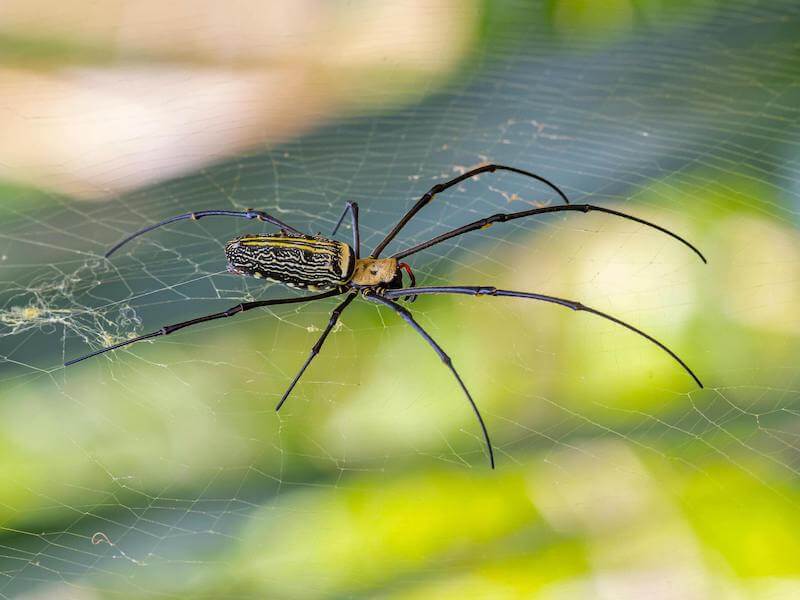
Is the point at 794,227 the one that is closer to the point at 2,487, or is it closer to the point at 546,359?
the point at 546,359

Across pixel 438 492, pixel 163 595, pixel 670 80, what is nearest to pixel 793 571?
pixel 438 492

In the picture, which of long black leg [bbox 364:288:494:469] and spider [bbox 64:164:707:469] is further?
spider [bbox 64:164:707:469]

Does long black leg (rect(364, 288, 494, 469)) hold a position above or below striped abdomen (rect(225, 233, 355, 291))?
below

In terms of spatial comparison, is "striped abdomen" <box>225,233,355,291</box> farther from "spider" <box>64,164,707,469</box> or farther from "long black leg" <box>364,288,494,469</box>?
"long black leg" <box>364,288,494,469</box>

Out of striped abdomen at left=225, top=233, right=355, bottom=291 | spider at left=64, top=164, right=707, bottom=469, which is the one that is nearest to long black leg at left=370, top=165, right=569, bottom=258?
spider at left=64, top=164, right=707, bottom=469

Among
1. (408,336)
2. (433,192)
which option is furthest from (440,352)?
(433,192)

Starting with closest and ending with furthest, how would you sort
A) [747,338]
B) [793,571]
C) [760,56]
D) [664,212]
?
[793,571], [747,338], [664,212], [760,56]

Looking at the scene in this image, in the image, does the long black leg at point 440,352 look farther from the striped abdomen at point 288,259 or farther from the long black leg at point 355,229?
the long black leg at point 355,229
